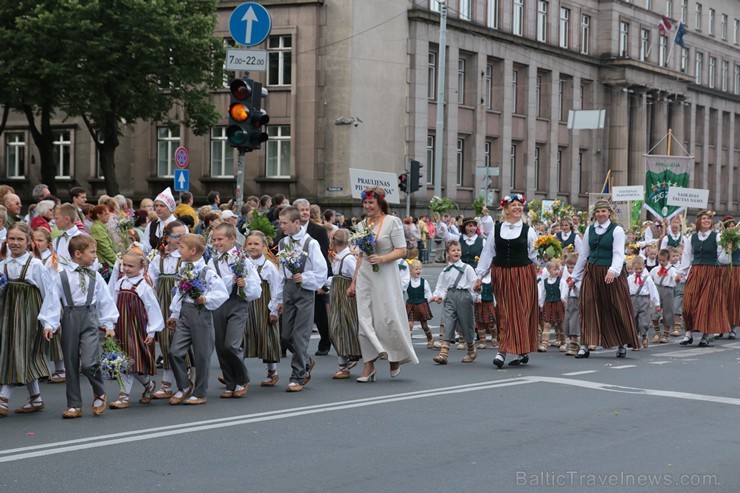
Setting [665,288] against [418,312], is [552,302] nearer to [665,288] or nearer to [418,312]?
[418,312]

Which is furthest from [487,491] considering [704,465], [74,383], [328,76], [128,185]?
[128,185]

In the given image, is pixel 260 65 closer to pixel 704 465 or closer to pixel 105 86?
pixel 704 465

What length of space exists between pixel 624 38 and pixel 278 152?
24.7m

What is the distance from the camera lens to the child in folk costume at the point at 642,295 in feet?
59.9

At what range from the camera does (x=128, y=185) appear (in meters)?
47.3

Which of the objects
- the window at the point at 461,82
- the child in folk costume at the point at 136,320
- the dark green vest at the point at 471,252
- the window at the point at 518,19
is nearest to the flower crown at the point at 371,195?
the child in folk costume at the point at 136,320

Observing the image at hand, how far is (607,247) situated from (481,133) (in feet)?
119

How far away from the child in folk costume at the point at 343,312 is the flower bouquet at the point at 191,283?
276cm

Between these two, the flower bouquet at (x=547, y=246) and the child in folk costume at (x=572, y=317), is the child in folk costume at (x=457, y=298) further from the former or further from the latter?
the child in folk costume at (x=572, y=317)

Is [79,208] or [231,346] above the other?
[79,208]

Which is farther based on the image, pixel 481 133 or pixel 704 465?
pixel 481 133

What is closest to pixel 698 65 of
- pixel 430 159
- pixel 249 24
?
pixel 430 159

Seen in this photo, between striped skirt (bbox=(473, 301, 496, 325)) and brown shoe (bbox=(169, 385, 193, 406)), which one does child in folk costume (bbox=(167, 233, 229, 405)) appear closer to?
brown shoe (bbox=(169, 385, 193, 406))

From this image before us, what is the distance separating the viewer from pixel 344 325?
1375 cm
